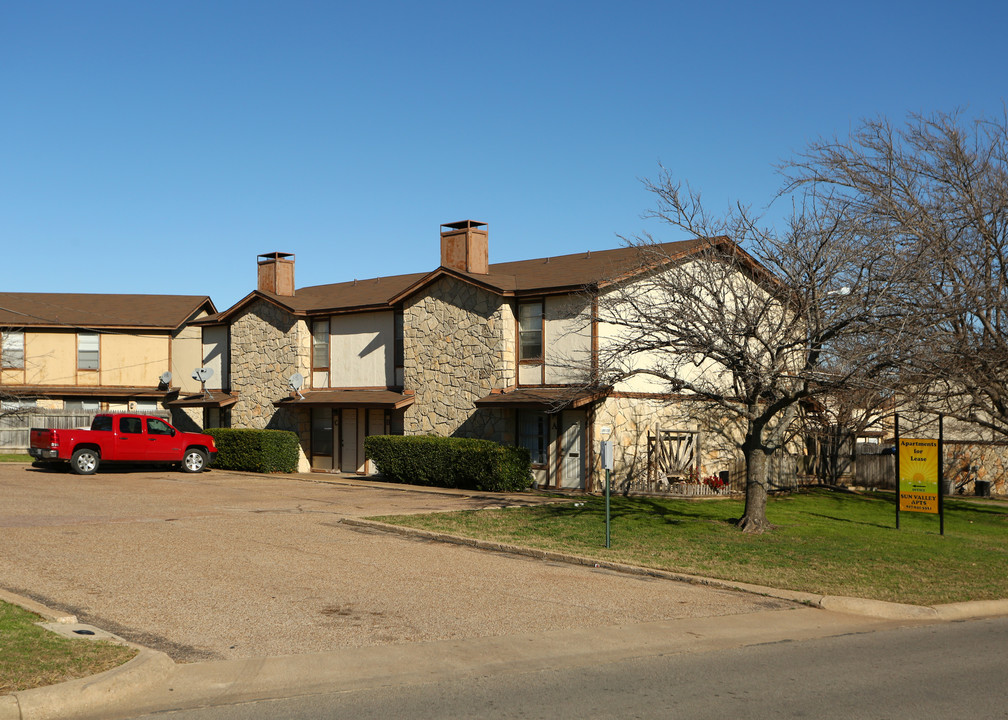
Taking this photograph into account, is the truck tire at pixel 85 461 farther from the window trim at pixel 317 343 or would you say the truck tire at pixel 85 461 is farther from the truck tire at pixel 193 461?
the window trim at pixel 317 343

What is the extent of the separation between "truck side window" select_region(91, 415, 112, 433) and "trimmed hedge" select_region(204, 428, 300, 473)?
14.4 ft

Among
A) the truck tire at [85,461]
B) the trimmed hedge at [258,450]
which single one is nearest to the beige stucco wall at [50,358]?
the trimmed hedge at [258,450]

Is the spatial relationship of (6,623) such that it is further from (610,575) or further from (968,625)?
(968,625)

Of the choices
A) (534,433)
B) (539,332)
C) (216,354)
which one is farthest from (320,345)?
(534,433)

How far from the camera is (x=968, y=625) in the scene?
11312 millimetres

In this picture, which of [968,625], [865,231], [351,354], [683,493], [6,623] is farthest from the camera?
[351,354]

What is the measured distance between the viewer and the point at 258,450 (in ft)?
107

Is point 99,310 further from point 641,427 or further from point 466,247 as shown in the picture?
point 641,427

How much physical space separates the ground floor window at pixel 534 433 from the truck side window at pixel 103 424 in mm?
12478

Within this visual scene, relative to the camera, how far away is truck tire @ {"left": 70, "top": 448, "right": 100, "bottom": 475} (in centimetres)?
2908

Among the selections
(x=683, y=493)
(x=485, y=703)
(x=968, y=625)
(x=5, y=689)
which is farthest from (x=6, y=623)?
(x=683, y=493)

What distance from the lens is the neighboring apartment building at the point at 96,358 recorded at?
40.8 meters

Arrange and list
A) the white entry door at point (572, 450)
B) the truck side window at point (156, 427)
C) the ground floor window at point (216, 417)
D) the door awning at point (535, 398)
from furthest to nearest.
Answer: the ground floor window at point (216, 417) → the truck side window at point (156, 427) → the white entry door at point (572, 450) → the door awning at point (535, 398)

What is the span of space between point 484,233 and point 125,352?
19.5 metres
